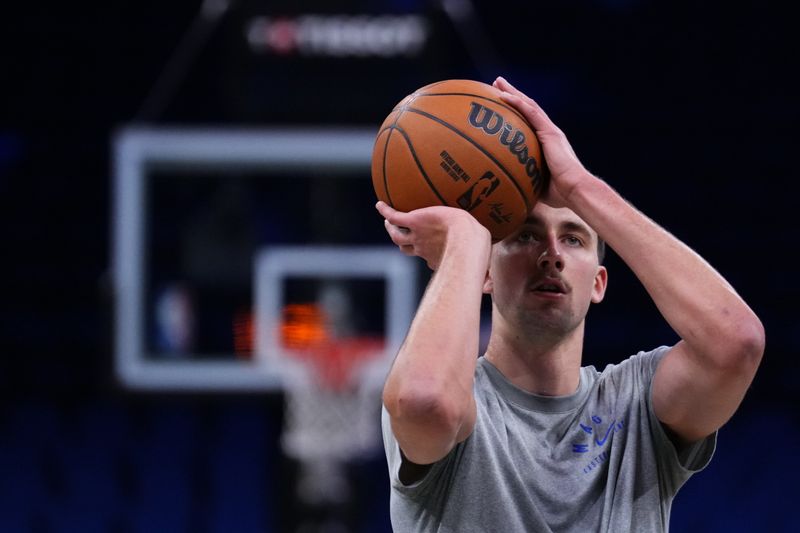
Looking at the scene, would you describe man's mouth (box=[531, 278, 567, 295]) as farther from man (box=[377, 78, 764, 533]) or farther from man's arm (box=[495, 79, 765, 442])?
man's arm (box=[495, 79, 765, 442])

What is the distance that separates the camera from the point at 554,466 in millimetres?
2215

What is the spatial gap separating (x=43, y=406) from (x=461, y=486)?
7193mm

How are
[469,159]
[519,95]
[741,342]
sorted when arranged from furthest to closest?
[519,95]
[469,159]
[741,342]

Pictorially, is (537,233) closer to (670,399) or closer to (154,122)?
(670,399)

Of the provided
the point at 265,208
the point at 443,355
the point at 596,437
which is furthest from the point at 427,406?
the point at 265,208

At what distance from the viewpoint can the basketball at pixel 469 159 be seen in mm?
2254

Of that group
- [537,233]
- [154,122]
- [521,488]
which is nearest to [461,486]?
[521,488]

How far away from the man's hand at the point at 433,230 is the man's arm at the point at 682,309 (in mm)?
222

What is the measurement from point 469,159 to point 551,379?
0.48 meters

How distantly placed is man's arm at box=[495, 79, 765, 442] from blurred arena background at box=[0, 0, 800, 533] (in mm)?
3325

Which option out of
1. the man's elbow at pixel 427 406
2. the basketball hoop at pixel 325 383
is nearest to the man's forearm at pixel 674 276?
the man's elbow at pixel 427 406

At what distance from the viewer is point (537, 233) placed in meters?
2.37

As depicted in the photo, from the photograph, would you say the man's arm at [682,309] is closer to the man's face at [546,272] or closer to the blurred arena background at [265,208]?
the man's face at [546,272]

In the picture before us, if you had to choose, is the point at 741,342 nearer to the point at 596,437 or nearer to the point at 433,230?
the point at 596,437
